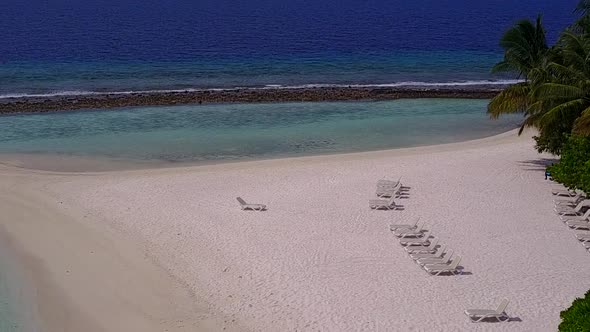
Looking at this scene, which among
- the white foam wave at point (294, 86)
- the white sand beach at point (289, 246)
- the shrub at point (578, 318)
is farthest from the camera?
the white foam wave at point (294, 86)

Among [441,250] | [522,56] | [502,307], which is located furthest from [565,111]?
[502,307]

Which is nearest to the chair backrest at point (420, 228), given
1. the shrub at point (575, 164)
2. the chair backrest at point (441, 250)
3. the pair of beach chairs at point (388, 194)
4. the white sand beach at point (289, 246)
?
the white sand beach at point (289, 246)

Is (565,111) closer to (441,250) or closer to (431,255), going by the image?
(441,250)

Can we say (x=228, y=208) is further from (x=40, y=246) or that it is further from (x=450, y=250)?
(x=450, y=250)

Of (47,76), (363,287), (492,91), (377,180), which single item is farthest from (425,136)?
(47,76)

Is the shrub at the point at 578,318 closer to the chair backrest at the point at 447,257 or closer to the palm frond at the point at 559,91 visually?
the chair backrest at the point at 447,257

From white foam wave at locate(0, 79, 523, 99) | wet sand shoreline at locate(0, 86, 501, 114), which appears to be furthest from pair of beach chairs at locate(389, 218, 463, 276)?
white foam wave at locate(0, 79, 523, 99)
